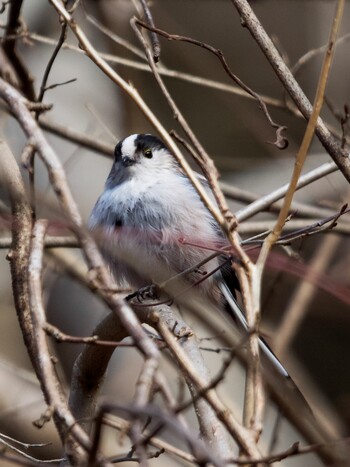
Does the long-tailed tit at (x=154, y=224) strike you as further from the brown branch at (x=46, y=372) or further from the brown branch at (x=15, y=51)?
the brown branch at (x=46, y=372)

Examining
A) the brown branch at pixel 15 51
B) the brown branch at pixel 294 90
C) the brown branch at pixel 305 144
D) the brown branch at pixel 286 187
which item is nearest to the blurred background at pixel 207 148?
the brown branch at pixel 15 51

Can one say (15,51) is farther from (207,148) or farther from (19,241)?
(207,148)

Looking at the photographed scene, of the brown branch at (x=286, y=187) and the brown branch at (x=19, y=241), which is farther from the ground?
the brown branch at (x=286, y=187)

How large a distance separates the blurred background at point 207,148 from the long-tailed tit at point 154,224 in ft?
2.42

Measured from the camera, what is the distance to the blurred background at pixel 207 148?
4289 mm

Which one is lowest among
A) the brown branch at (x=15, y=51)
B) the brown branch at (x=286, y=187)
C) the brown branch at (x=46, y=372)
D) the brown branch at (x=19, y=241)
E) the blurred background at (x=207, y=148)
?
the brown branch at (x=46, y=372)

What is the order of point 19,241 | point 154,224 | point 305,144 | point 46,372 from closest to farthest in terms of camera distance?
point 46,372 → point 305,144 → point 19,241 → point 154,224

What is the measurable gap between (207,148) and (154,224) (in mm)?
3276

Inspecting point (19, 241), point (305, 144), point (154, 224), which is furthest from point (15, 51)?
point (305, 144)

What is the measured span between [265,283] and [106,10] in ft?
5.87

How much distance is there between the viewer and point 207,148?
6.25 meters

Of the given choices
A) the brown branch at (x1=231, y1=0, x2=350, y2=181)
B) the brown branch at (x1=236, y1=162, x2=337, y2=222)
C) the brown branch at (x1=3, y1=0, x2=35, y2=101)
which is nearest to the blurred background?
the brown branch at (x1=3, y1=0, x2=35, y2=101)

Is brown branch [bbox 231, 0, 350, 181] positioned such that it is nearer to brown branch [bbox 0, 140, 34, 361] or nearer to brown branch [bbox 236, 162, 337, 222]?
brown branch [bbox 236, 162, 337, 222]

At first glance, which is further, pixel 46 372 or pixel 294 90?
pixel 294 90
